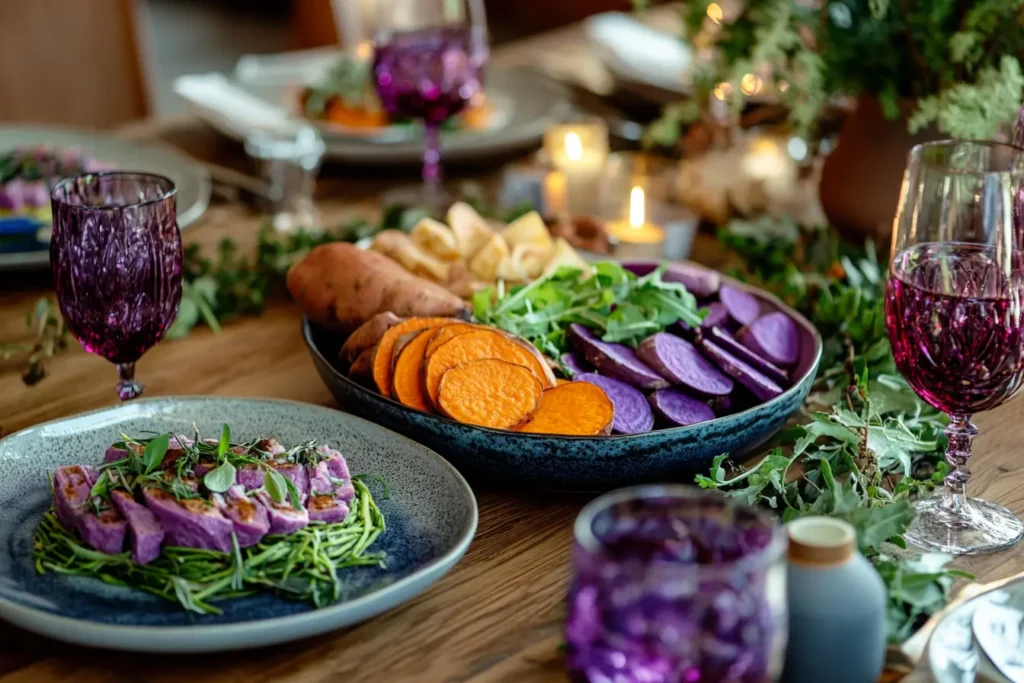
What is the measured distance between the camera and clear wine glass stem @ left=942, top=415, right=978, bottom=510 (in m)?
1.19

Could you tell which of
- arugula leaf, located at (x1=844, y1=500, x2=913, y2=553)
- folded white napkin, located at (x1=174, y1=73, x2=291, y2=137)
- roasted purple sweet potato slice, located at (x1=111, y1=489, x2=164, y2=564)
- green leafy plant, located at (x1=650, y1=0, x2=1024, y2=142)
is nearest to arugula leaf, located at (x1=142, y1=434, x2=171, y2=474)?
roasted purple sweet potato slice, located at (x1=111, y1=489, x2=164, y2=564)

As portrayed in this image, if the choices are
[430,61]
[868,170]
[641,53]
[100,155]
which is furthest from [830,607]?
[641,53]

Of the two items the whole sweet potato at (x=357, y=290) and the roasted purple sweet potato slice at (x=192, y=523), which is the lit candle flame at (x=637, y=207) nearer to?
the whole sweet potato at (x=357, y=290)

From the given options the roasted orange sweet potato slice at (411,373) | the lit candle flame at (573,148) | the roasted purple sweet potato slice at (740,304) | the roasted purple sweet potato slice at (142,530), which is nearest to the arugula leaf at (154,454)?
the roasted purple sweet potato slice at (142,530)

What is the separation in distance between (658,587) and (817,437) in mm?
727

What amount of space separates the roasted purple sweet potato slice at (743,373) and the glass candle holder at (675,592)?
1.86ft

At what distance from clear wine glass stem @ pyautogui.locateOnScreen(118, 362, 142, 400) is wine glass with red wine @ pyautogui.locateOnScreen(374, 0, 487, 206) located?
0.90 m

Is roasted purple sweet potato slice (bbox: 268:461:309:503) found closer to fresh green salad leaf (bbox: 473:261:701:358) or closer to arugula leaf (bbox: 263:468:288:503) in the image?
arugula leaf (bbox: 263:468:288:503)

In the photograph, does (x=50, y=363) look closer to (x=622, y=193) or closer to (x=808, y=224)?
(x=622, y=193)

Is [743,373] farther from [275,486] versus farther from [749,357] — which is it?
[275,486]

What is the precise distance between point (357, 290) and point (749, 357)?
520 mm

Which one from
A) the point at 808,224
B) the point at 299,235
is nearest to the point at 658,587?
the point at 299,235

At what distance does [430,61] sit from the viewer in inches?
86.4

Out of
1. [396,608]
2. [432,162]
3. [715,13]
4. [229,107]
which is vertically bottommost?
[396,608]
